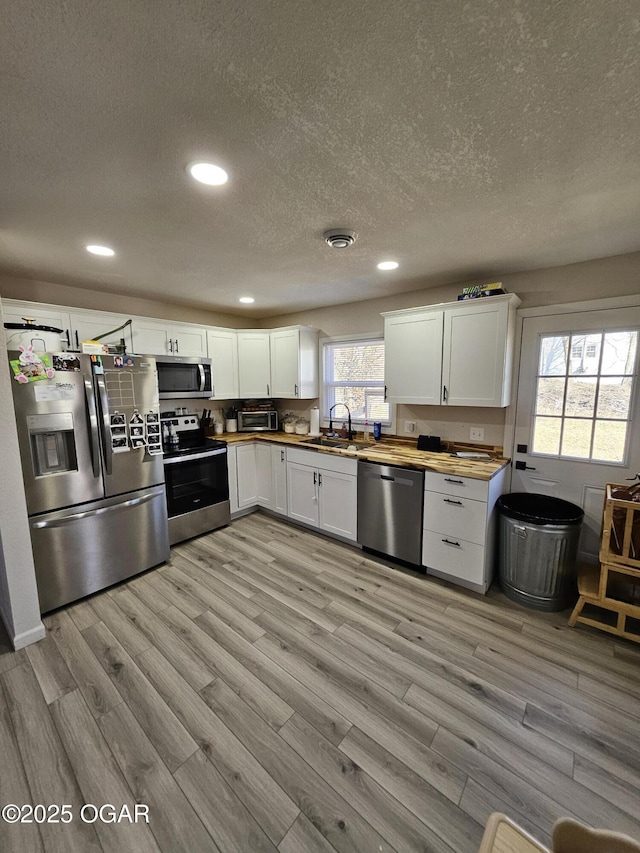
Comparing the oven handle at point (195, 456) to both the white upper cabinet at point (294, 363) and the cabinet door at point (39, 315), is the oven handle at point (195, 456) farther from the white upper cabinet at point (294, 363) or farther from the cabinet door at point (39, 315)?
the cabinet door at point (39, 315)

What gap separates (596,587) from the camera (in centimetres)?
218

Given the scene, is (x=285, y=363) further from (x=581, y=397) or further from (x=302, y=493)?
(x=581, y=397)

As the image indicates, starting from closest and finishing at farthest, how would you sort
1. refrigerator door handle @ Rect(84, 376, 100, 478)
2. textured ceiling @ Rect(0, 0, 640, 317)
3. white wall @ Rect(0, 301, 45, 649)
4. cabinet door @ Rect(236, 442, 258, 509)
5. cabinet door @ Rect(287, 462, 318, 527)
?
textured ceiling @ Rect(0, 0, 640, 317) < white wall @ Rect(0, 301, 45, 649) < refrigerator door handle @ Rect(84, 376, 100, 478) < cabinet door @ Rect(287, 462, 318, 527) < cabinet door @ Rect(236, 442, 258, 509)

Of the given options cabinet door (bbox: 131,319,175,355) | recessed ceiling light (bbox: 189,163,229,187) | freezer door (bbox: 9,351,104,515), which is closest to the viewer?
recessed ceiling light (bbox: 189,163,229,187)

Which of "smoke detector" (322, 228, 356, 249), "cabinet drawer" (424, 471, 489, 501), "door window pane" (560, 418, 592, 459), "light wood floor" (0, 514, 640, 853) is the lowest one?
"light wood floor" (0, 514, 640, 853)

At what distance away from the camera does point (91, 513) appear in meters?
2.47

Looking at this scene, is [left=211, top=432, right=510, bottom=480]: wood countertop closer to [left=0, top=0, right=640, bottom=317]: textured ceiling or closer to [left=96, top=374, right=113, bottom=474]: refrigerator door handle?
[left=96, top=374, right=113, bottom=474]: refrigerator door handle

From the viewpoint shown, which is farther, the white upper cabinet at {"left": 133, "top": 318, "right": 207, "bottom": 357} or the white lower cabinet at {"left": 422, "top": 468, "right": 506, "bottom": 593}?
the white upper cabinet at {"left": 133, "top": 318, "right": 207, "bottom": 357}

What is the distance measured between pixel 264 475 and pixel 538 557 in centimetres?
269

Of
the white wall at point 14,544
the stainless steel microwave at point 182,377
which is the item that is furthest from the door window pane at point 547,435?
the white wall at point 14,544

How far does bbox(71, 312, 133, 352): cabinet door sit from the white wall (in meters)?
1.11

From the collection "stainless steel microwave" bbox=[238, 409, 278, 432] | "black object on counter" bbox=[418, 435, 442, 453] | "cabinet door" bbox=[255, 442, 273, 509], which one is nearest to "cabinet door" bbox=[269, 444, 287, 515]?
"cabinet door" bbox=[255, 442, 273, 509]

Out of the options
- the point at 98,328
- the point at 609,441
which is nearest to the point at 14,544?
the point at 98,328

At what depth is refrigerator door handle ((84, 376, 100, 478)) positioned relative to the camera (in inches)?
93.7
